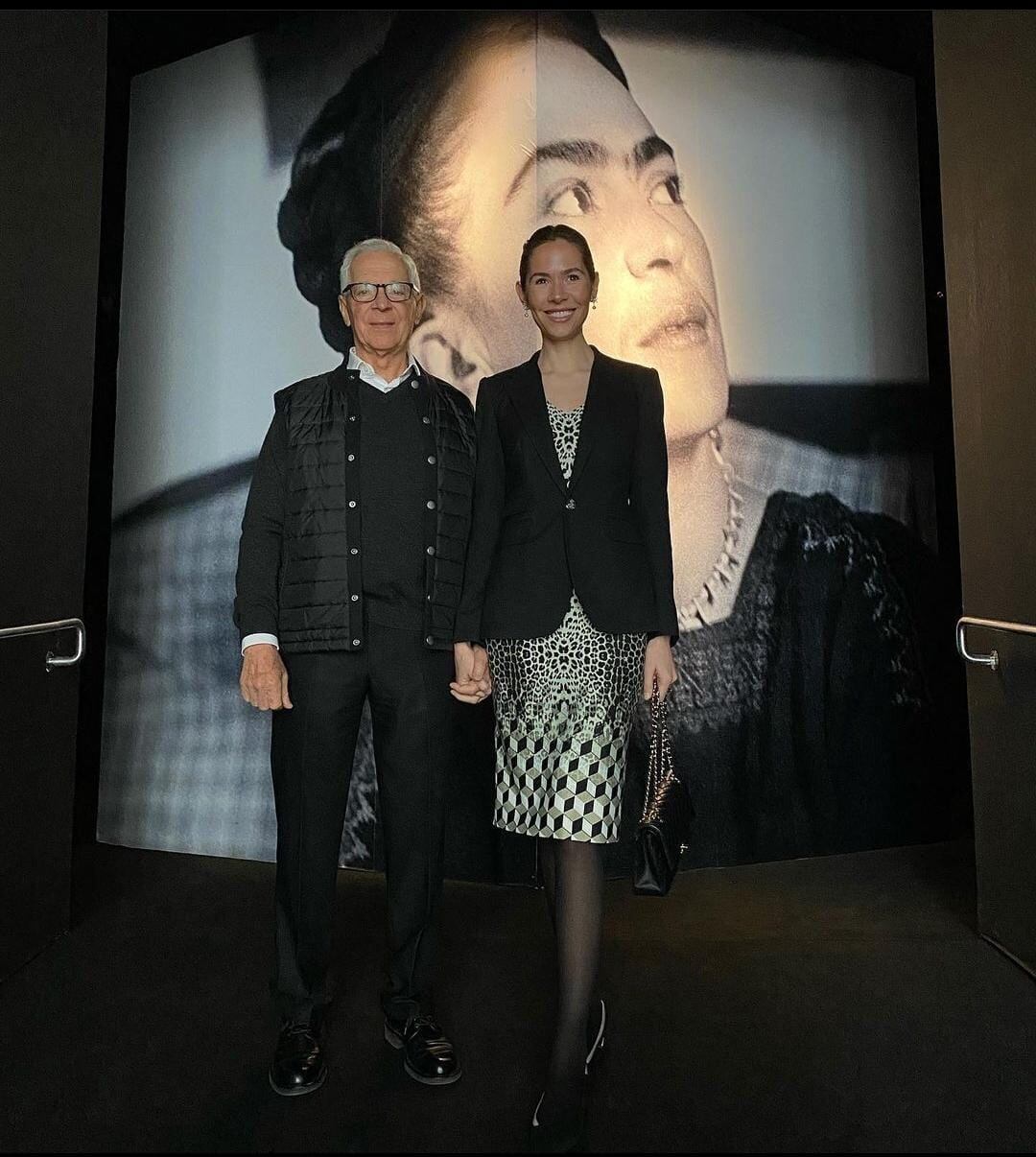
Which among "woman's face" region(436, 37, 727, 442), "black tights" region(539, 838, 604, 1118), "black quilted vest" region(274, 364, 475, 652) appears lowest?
"black tights" region(539, 838, 604, 1118)

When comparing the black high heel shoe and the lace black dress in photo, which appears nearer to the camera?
the black high heel shoe

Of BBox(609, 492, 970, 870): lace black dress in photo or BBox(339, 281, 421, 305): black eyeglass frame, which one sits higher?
BBox(339, 281, 421, 305): black eyeglass frame

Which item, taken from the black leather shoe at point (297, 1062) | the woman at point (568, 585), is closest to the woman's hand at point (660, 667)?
the woman at point (568, 585)

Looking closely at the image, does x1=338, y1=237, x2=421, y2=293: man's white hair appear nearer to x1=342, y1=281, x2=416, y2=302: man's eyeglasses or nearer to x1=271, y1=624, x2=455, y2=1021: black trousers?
x1=342, y1=281, x2=416, y2=302: man's eyeglasses

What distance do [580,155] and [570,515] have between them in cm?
202

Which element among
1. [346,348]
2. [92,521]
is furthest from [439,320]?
[92,521]

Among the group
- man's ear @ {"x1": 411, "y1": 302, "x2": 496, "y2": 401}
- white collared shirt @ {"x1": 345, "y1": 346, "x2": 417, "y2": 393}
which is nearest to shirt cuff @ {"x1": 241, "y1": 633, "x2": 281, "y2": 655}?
white collared shirt @ {"x1": 345, "y1": 346, "x2": 417, "y2": 393}

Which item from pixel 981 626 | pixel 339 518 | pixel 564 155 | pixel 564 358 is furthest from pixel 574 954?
pixel 564 155

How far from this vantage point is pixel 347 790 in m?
2.20

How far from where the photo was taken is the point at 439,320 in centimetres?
360

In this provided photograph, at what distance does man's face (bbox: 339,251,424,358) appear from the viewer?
7.31 ft

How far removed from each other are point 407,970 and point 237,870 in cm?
167

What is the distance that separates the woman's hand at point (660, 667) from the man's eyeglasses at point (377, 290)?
0.95 metres

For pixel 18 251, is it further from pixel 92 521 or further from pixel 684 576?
pixel 684 576
